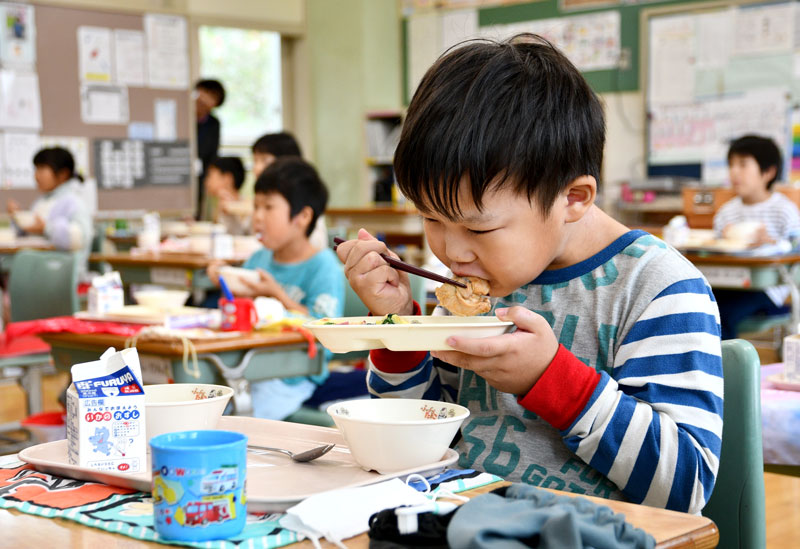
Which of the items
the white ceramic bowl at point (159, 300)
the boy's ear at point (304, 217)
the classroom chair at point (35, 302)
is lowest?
the classroom chair at point (35, 302)

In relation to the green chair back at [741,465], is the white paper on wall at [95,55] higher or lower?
higher

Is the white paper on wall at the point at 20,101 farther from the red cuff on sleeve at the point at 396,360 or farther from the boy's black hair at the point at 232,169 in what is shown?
the red cuff on sleeve at the point at 396,360

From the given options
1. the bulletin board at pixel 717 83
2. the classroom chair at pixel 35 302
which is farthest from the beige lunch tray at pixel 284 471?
the bulletin board at pixel 717 83

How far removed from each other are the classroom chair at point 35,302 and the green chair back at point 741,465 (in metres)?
2.97

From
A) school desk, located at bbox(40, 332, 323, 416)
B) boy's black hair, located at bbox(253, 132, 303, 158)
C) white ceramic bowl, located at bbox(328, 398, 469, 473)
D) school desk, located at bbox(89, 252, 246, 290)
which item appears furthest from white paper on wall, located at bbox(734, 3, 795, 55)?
white ceramic bowl, located at bbox(328, 398, 469, 473)

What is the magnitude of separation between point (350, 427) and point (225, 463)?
0.60 feet

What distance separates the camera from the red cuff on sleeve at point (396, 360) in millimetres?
1249

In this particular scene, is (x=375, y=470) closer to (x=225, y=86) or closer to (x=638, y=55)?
(x=638, y=55)

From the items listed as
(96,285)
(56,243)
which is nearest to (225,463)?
(96,285)

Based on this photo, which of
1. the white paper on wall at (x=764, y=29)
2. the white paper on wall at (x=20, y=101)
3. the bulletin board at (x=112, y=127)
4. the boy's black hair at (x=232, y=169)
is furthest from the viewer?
the bulletin board at (x=112, y=127)

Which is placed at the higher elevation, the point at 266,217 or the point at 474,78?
the point at 474,78

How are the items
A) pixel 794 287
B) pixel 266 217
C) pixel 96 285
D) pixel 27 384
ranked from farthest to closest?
pixel 794 287
pixel 27 384
pixel 266 217
pixel 96 285

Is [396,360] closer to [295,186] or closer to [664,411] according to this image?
[664,411]

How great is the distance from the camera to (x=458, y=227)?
1.07m
